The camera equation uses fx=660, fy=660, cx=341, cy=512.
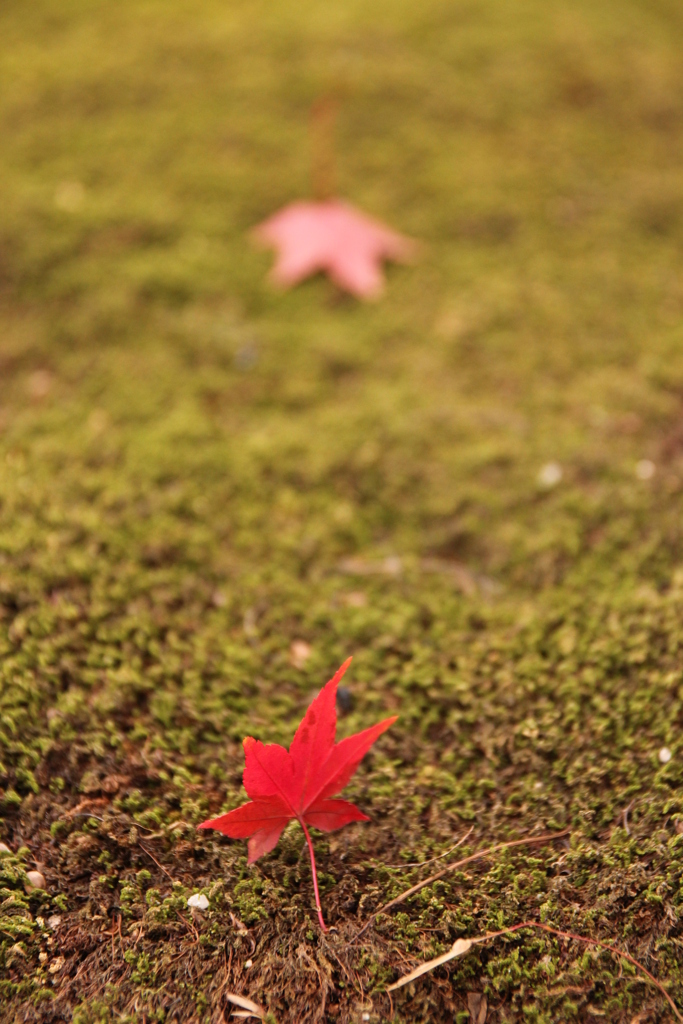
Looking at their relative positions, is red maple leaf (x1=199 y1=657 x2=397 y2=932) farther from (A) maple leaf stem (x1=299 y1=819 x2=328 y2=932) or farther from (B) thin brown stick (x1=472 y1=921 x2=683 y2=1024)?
(B) thin brown stick (x1=472 y1=921 x2=683 y2=1024)

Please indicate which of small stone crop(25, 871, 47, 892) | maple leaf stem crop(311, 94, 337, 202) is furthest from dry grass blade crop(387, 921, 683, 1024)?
maple leaf stem crop(311, 94, 337, 202)

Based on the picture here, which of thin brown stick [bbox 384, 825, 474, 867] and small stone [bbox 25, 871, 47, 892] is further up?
small stone [bbox 25, 871, 47, 892]

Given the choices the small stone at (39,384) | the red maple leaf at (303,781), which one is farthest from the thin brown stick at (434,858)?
the small stone at (39,384)

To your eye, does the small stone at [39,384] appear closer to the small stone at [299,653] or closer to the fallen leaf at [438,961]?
the small stone at [299,653]

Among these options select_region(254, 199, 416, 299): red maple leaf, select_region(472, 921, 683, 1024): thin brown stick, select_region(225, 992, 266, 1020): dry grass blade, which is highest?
select_region(254, 199, 416, 299): red maple leaf

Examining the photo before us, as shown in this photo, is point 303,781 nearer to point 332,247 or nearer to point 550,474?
point 550,474

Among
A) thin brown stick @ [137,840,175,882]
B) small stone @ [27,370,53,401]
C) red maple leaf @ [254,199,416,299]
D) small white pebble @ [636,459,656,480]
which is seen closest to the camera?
thin brown stick @ [137,840,175,882]

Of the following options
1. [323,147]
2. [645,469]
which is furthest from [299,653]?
[323,147]

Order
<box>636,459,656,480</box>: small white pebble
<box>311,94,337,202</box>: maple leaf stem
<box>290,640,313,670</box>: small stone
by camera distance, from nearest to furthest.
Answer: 1. <box>290,640,313,670</box>: small stone
2. <box>636,459,656,480</box>: small white pebble
3. <box>311,94,337,202</box>: maple leaf stem
